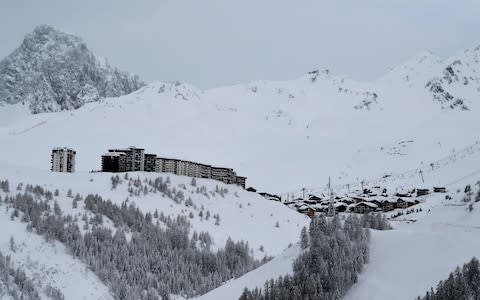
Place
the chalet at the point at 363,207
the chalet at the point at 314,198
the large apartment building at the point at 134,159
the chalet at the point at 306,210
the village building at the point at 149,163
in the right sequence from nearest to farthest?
the large apartment building at the point at 134,159, the chalet at the point at 363,207, the village building at the point at 149,163, the chalet at the point at 306,210, the chalet at the point at 314,198

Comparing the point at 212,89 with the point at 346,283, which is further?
the point at 212,89

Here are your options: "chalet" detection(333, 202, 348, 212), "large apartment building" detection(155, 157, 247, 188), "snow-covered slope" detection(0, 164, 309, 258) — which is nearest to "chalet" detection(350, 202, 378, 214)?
"chalet" detection(333, 202, 348, 212)

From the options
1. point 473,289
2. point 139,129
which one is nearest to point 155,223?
point 473,289

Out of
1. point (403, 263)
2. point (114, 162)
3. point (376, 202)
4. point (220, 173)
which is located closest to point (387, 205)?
point (376, 202)

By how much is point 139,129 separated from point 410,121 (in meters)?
84.9

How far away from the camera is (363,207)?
3007 inches

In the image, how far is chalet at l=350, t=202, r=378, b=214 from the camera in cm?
7535

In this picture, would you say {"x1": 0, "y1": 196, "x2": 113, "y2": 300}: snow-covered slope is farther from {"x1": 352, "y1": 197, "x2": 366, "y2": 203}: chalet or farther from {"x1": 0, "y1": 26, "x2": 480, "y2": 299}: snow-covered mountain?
{"x1": 352, "y1": 197, "x2": 366, "y2": 203}: chalet

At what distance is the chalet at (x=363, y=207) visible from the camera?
7535cm

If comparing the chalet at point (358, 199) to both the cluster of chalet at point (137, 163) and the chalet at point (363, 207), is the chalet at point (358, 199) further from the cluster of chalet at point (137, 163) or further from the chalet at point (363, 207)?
the cluster of chalet at point (137, 163)

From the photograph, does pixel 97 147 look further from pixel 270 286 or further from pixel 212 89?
pixel 270 286

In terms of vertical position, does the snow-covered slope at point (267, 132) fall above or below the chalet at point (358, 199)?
above

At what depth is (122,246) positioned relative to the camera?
1527 inches

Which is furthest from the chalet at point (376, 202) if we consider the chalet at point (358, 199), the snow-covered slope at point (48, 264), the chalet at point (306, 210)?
the snow-covered slope at point (48, 264)
